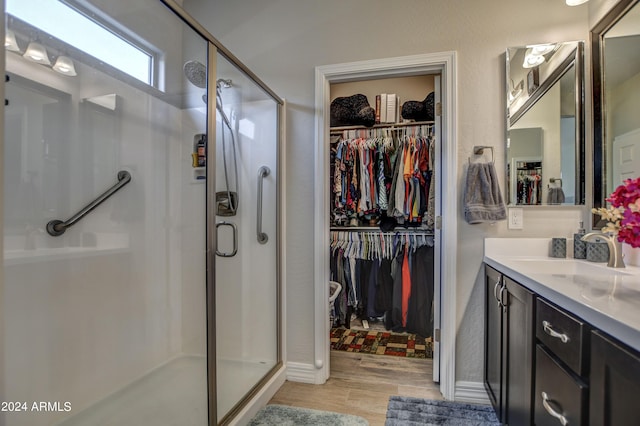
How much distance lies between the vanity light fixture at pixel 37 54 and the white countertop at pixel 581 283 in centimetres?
230

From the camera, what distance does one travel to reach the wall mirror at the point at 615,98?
1.55 m

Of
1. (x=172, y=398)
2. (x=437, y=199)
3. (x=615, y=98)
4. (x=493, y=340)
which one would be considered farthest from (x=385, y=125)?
(x=172, y=398)

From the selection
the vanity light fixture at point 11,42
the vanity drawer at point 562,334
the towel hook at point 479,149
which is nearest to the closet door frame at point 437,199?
the towel hook at point 479,149

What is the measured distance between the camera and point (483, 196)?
1.92 meters

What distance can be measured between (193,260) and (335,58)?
1579 millimetres

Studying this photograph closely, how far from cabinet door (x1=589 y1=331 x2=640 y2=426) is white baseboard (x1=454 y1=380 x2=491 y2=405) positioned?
1314 millimetres

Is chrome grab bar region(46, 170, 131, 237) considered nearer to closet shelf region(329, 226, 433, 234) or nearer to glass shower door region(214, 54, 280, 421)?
glass shower door region(214, 54, 280, 421)

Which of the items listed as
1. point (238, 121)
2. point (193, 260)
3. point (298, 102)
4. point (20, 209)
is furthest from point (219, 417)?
point (298, 102)

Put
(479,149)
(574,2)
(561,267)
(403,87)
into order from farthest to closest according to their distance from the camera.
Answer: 1. (403,87)
2. (479,149)
3. (574,2)
4. (561,267)

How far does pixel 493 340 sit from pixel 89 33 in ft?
8.80

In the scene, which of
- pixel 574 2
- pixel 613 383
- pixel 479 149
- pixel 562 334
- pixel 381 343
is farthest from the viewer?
pixel 381 343

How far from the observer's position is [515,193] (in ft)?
6.39

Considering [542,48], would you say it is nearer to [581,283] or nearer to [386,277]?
[581,283]

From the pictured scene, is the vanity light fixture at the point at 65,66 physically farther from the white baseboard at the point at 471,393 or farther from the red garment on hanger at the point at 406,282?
the white baseboard at the point at 471,393
